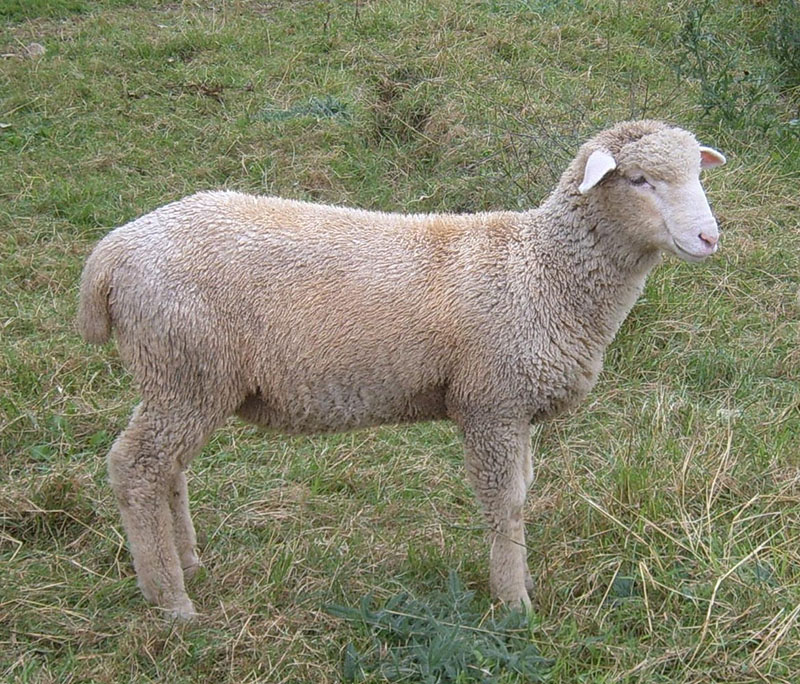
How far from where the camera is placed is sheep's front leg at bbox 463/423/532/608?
129 inches

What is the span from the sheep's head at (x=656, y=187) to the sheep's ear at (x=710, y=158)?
0.19m

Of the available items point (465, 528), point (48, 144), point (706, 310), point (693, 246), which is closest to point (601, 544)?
point (465, 528)

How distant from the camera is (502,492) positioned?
3318 millimetres

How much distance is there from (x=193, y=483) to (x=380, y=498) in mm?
755

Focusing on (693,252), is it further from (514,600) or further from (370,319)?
(514,600)

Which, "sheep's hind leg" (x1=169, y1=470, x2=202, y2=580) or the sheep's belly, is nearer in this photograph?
the sheep's belly

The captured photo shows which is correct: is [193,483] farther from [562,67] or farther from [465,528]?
[562,67]

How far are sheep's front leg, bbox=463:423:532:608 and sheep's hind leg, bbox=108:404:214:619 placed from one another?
88 cm

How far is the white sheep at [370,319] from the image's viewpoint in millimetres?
3182

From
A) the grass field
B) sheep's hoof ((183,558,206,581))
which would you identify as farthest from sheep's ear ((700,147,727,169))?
sheep's hoof ((183,558,206,581))

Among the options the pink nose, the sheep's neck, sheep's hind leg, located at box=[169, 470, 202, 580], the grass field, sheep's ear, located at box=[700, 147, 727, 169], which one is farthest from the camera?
sheep's hind leg, located at box=[169, 470, 202, 580]

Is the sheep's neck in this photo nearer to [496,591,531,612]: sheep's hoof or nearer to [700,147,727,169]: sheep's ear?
[700,147,727,169]: sheep's ear

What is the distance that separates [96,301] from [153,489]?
0.62 m

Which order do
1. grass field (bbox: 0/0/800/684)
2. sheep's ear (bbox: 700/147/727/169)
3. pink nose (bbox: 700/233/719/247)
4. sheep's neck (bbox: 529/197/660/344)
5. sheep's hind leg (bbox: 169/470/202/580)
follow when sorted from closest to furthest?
pink nose (bbox: 700/233/719/247) → grass field (bbox: 0/0/800/684) → sheep's neck (bbox: 529/197/660/344) → sheep's ear (bbox: 700/147/727/169) → sheep's hind leg (bbox: 169/470/202/580)
